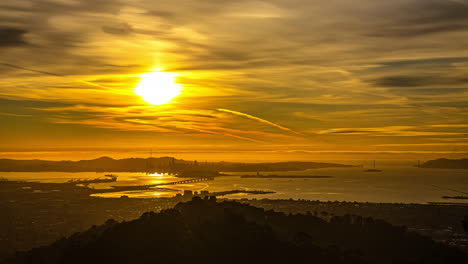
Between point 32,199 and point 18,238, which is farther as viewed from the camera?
point 32,199

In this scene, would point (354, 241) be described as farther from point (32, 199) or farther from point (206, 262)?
point (32, 199)

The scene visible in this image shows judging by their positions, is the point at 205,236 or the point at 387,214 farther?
the point at 387,214

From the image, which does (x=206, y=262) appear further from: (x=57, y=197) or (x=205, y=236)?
(x=57, y=197)

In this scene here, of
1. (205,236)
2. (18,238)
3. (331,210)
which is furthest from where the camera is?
(331,210)

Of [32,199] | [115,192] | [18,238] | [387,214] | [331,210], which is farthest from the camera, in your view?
[115,192]

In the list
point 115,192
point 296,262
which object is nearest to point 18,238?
point 296,262

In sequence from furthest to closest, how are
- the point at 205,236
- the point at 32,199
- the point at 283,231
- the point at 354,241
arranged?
the point at 32,199 → the point at 354,241 → the point at 283,231 → the point at 205,236

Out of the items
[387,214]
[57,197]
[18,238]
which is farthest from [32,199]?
[387,214]

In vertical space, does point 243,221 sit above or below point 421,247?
above

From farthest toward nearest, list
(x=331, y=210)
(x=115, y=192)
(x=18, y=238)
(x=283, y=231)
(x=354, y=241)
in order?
(x=115, y=192), (x=331, y=210), (x=18, y=238), (x=354, y=241), (x=283, y=231)

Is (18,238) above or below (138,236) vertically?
below
